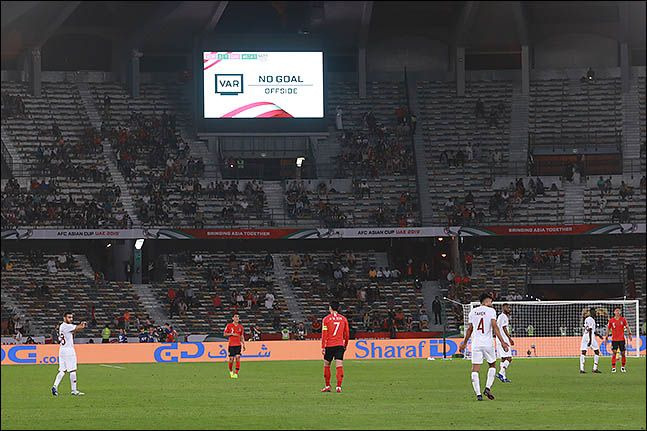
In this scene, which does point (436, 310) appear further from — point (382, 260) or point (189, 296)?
point (189, 296)

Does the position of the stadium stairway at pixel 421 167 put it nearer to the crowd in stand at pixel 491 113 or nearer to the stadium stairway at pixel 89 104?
the crowd in stand at pixel 491 113

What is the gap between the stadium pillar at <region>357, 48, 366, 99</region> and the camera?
6375 centimetres

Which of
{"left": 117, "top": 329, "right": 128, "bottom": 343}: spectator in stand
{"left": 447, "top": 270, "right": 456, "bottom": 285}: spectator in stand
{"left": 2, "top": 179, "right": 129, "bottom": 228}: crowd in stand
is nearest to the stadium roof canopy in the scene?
{"left": 2, "top": 179, "right": 129, "bottom": 228}: crowd in stand

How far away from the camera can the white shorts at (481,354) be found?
21.8 m

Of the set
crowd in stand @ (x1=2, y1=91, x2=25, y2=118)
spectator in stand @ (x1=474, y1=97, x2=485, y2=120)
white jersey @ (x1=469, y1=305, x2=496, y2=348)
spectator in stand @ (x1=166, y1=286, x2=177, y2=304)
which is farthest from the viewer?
spectator in stand @ (x1=474, y1=97, x2=485, y2=120)

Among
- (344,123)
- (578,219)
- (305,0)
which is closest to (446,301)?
(578,219)

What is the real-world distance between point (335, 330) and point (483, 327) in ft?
10.8

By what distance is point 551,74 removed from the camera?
65.1 m

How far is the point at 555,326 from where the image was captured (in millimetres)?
50688

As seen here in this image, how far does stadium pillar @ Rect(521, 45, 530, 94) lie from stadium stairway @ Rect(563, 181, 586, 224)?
262 inches

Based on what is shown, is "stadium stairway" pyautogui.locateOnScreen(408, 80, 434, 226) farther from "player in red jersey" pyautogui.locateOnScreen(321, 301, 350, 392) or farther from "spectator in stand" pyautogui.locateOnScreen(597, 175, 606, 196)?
"player in red jersey" pyautogui.locateOnScreen(321, 301, 350, 392)

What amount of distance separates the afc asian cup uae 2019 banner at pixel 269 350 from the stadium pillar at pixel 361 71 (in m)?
20.1

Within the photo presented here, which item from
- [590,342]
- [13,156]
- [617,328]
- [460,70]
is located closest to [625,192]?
[460,70]

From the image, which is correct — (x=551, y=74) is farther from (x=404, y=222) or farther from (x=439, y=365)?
(x=439, y=365)
